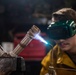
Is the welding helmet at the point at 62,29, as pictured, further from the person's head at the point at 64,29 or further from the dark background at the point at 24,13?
the dark background at the point at 24,13

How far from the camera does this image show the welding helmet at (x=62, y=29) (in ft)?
3.64

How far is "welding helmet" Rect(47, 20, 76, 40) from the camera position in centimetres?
111

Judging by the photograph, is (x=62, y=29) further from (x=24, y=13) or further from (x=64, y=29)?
(x=24, y=13)

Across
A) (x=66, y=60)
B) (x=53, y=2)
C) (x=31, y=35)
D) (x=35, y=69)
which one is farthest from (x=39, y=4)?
(x=31, y=35)

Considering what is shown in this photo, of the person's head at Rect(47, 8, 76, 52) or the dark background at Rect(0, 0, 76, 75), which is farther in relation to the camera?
the dark background at Rect(0, 0, 76, 75)

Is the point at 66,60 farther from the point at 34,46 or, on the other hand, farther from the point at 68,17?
the point at 34,46

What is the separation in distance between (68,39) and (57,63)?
0.18m

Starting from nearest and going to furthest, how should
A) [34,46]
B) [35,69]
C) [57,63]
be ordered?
[57,63] < [35,69] < [34,46]

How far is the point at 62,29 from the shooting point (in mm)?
1112

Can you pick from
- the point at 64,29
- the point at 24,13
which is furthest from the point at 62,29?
the point at 24,13

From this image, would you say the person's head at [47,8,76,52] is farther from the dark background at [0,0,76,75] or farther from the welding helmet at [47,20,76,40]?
the dark background at [0,0,76,75]

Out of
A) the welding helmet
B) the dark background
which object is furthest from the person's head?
the dark background

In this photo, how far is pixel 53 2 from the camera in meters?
3.48

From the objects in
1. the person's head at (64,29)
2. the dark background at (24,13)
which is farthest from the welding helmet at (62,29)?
the dark background at (24,13)
